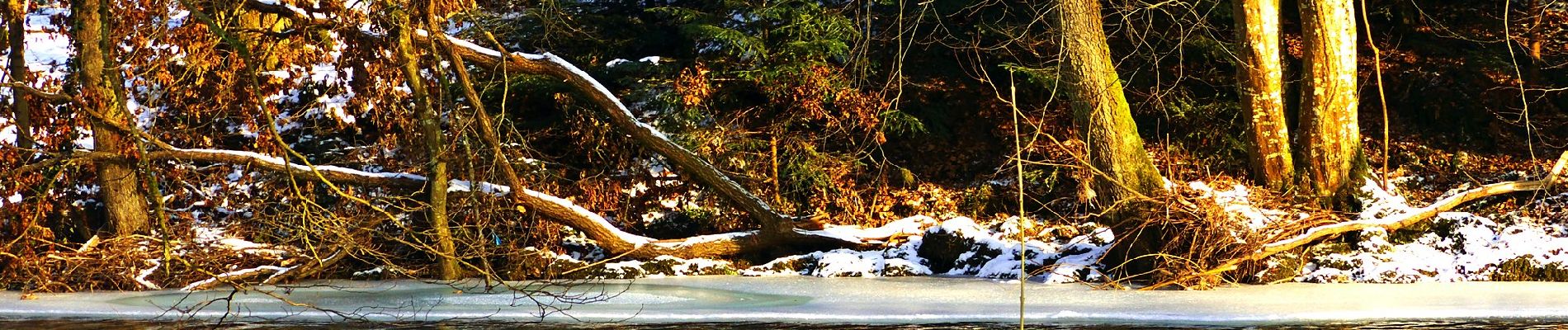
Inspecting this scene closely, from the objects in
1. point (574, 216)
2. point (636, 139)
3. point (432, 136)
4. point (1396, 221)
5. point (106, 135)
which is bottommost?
point (1396, 221)

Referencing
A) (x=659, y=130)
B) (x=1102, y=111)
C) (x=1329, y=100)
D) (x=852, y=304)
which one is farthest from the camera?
(x=659, y=130)

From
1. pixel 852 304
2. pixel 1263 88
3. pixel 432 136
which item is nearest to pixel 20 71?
pixel 432 136

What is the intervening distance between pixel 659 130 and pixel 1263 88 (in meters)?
6.21

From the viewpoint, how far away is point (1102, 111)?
1009cm

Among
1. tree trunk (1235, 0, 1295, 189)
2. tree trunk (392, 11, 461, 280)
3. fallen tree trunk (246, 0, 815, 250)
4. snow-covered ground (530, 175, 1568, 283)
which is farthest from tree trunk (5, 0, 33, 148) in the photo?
tree trunk (1235, 0, 1295, 189)

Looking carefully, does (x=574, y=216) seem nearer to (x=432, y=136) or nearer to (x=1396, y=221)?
(x=432, y=136)

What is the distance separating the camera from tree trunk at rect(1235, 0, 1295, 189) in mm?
10891

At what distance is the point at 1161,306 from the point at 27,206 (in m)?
9.30

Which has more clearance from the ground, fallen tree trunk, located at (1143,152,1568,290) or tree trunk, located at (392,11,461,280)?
tree trunk, located at (392,11,461,280)

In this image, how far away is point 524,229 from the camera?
39.9 feet

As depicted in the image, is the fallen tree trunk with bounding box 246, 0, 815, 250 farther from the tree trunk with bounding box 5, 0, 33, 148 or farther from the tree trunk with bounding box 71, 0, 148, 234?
the tree trunk with bounding box 5, 0, 33, 148

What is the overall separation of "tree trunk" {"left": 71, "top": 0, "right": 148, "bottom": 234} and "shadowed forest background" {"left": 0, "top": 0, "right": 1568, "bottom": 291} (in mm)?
28

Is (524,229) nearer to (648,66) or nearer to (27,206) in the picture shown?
(648,66)

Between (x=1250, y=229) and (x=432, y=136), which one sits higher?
(x=432, y=136)
